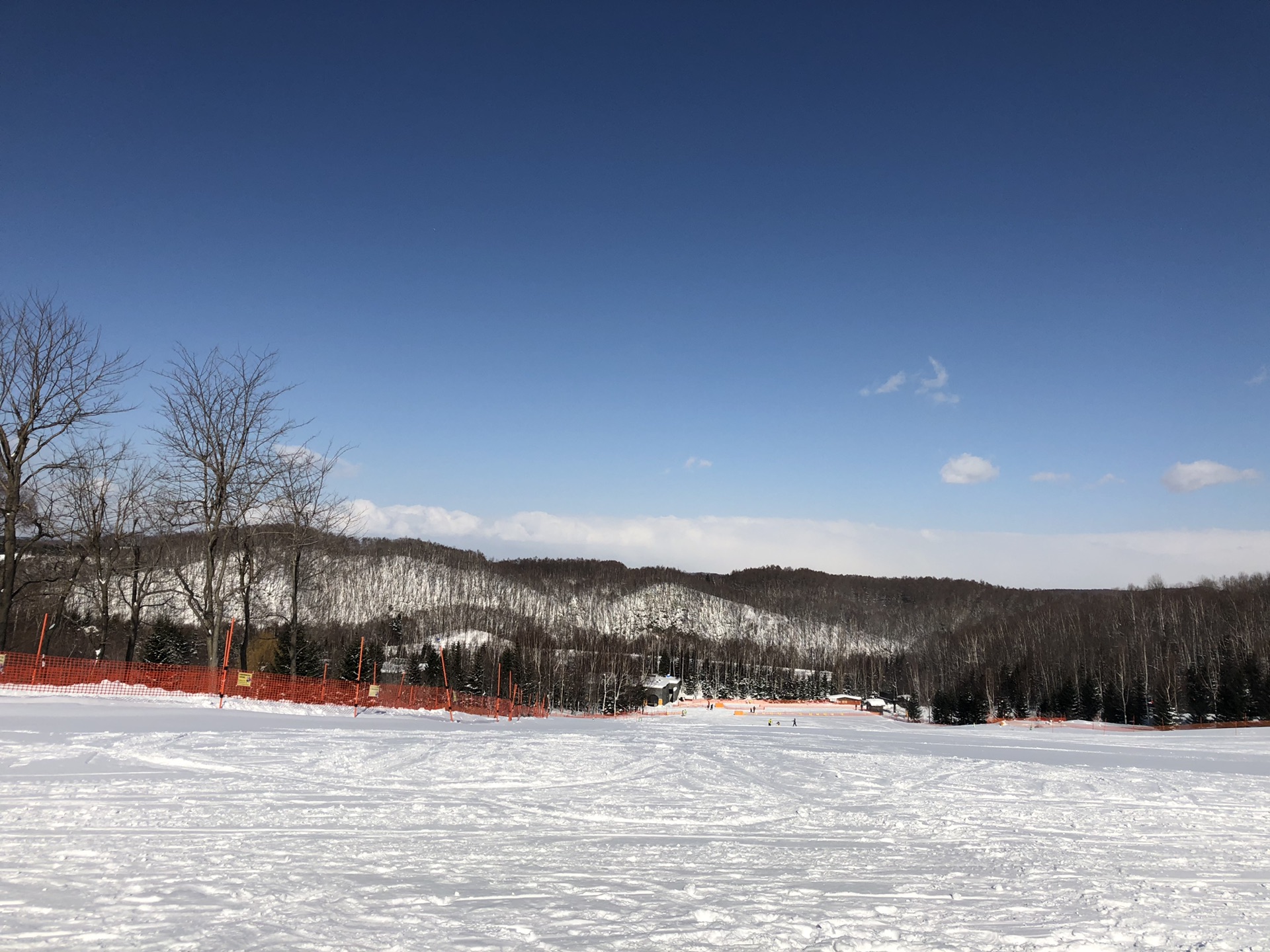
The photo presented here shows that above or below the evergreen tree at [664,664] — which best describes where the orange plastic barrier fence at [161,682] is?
above

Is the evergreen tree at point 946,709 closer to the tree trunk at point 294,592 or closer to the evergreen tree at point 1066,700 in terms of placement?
the evergreen tree at point 1066,700

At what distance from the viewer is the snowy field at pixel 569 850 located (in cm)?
477

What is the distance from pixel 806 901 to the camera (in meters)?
5.65

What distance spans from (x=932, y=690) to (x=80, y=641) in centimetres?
10437

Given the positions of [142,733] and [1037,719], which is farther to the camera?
[1037,719]

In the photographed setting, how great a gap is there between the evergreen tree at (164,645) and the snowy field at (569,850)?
45.7 metres

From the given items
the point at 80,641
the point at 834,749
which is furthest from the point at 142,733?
the point at 80,641

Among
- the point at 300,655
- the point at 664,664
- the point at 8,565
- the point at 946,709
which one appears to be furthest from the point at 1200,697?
the point at 664,664

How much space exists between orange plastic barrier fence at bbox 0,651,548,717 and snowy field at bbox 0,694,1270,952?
6.06m

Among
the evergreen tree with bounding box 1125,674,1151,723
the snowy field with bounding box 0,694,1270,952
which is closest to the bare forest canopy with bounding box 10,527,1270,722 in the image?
the evergreen tree with bounding box 1125,674,1151,723

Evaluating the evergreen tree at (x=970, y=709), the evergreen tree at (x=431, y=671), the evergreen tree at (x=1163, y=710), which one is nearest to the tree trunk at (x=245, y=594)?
the evergreen tree at (x=431, y=671)

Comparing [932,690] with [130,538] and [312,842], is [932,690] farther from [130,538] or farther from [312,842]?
[312,842]

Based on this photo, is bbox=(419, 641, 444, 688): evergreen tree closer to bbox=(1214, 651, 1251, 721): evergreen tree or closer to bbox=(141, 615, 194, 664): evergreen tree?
bbox=(141, 615, 194, 664): evergreen tree

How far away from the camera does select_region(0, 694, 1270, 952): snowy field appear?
15.6ft
